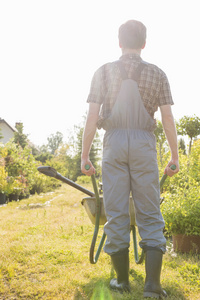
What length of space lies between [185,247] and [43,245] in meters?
1.63

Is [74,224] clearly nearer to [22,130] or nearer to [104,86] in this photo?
[104,86]

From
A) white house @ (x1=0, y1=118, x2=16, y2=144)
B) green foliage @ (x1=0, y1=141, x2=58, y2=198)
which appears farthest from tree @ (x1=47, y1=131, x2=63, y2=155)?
green foliage @ (x1=0, y1=141, x2=58, y2=198)

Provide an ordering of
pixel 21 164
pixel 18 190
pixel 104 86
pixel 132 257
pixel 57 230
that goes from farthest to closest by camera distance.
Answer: pixel 21 164
pixel 18 190
pixel 57 230
pixel 132 257
pixel 104 86

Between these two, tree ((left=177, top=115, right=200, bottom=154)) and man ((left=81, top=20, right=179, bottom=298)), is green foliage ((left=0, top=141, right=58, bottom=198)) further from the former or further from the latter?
man ((left=81, top=20, right=179, bottom=298))

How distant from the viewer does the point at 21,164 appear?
397 inches

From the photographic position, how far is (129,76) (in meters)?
2.04

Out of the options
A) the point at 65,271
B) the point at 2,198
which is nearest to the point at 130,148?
the point at 65,271

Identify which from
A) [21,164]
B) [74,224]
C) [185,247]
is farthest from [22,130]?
[185,247]

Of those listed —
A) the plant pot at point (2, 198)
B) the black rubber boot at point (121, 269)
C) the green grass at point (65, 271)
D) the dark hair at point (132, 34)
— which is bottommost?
the plant pot at point (2, 198)

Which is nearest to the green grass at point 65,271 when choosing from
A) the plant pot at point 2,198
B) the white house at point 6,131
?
the plant pot at point 2,198

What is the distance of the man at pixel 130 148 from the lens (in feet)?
6.45

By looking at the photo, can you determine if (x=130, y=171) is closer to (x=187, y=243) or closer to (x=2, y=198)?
(x=187, y=243)

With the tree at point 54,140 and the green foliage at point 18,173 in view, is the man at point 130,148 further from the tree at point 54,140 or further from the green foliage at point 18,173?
the tree at point 54,140

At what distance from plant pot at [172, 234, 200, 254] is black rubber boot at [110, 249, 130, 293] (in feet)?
4.39
